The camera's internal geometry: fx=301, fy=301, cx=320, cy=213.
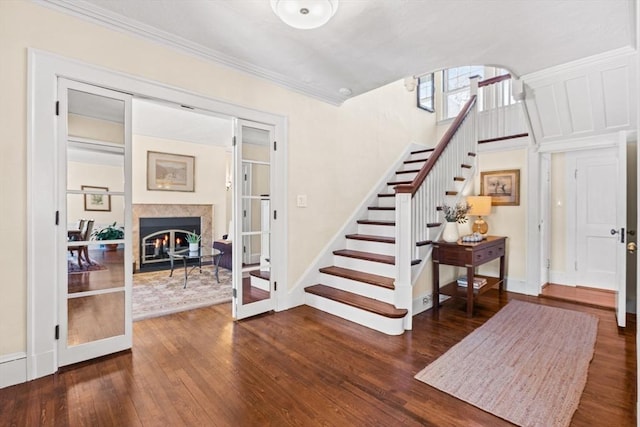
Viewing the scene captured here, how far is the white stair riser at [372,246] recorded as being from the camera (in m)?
3.61

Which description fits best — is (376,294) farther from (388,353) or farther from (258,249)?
(258,249)

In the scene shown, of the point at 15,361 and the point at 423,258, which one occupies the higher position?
the point at 423,258

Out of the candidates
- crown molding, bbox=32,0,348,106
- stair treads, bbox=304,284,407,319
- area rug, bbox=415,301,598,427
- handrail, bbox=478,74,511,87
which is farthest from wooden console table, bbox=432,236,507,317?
handrail, bbox=478,74,511,87

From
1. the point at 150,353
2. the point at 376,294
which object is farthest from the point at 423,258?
the point at 150,353

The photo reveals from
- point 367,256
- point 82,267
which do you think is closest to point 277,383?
point 82,267

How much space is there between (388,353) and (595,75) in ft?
10.6

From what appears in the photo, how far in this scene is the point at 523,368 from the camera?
2182 mm

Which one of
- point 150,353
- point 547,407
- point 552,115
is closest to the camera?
point 547,407

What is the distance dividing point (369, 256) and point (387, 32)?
228 cm

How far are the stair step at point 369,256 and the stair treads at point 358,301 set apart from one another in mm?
442

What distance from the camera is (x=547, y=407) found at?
1.75 metres

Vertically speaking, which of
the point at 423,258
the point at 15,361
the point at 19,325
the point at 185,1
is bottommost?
the point at 15,361

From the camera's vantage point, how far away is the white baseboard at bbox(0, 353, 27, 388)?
194 cm

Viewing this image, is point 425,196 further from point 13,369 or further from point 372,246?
point 13,369
